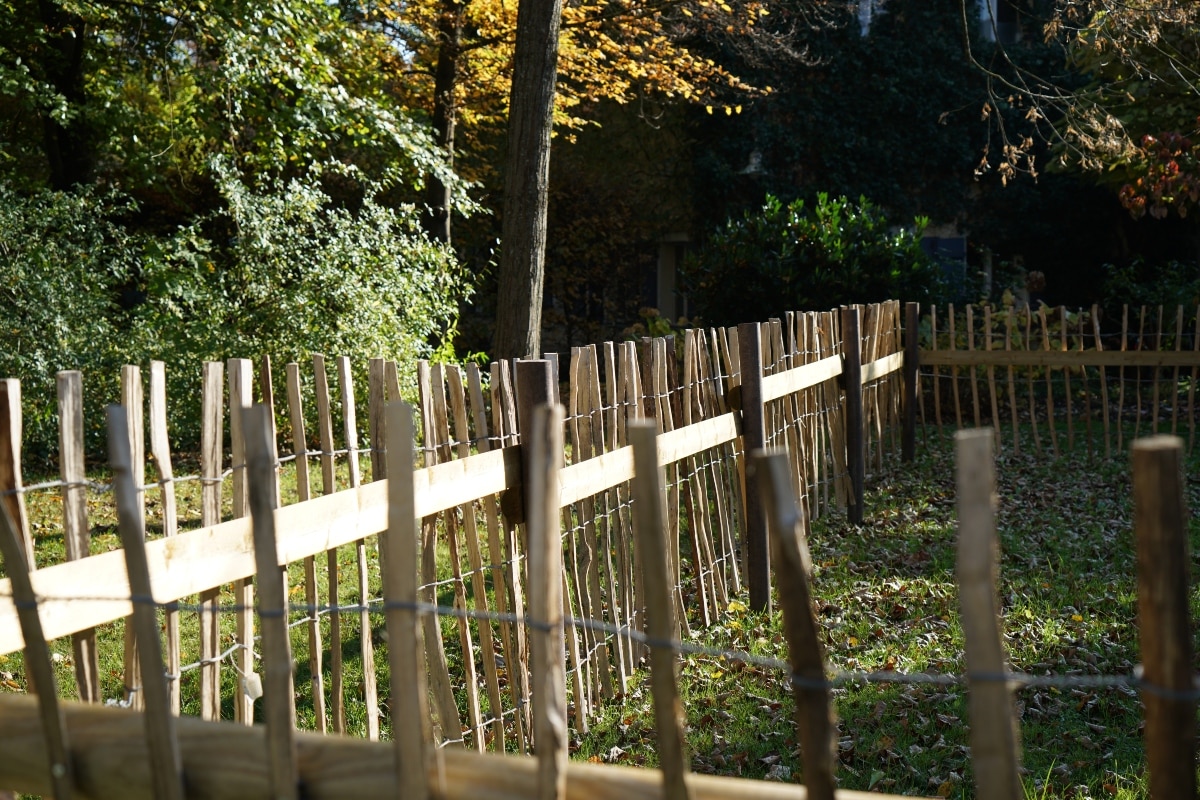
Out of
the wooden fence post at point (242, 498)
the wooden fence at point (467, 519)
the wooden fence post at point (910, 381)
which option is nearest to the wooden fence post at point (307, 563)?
the wooden fence at point (467, 519)

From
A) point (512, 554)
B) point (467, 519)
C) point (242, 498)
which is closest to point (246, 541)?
point (242, 498)

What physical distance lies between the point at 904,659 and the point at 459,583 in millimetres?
2489

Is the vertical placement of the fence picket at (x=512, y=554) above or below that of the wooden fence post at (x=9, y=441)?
below

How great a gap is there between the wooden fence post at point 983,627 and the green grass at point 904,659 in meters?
2.72

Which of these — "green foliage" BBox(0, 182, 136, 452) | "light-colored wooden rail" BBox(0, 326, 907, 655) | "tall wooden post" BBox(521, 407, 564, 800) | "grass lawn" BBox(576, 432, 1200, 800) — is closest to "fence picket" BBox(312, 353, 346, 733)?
"light-colored wooden rail" BBox(0, 326, 907, 655)

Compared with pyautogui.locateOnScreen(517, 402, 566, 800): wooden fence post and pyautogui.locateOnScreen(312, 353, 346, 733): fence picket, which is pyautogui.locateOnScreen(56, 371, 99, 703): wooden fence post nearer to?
pyautogui.locateOnScreen(312, 353, 346, 733): fence picket

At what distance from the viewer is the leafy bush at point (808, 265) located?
541 inches

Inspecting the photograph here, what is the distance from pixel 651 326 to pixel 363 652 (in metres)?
11.9

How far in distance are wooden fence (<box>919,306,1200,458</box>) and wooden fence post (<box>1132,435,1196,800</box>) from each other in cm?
896

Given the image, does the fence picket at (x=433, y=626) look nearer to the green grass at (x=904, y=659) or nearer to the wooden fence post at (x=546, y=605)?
the green grass at (x=904, y=659)

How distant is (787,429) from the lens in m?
7.57

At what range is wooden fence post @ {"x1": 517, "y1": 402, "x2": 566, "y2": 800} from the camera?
173cm

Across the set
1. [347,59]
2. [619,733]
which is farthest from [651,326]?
[619,733]

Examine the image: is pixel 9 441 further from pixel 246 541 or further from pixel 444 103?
pixel 444 103
